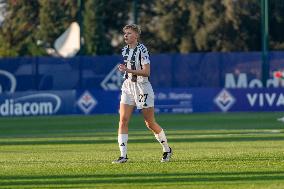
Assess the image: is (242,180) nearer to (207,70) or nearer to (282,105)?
(282,105)

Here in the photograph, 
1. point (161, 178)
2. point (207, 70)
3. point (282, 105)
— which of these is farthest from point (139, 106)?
point (207, 70)

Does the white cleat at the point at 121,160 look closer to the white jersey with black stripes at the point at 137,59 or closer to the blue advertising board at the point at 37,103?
the white jersey with black stripes at the point at 137,59

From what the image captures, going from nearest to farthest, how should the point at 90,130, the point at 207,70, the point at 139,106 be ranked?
the point at 139,106 < the point at 90,130 < the point at 207,70

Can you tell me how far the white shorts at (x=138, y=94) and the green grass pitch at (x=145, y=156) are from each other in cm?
92

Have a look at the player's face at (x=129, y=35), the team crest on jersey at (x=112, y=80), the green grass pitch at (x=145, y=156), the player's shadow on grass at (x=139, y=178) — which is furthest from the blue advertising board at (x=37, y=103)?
the player's shadow on grass at (x=139, y=178)

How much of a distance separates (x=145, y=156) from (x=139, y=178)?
4134 mm

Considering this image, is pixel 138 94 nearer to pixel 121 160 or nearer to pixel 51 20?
pixel 121 160

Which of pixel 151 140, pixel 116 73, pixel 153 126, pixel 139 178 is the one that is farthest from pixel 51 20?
pixel 139 178

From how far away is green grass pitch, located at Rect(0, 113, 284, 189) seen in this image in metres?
14.1

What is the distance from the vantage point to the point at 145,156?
18.6 m

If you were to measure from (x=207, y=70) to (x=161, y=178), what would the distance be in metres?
30.4

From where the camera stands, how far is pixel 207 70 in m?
44.6

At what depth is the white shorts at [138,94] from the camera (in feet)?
55.6

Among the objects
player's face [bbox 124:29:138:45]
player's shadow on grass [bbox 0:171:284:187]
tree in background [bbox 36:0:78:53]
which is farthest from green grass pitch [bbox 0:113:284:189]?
tree in background [bbox 36:0:78:53]
